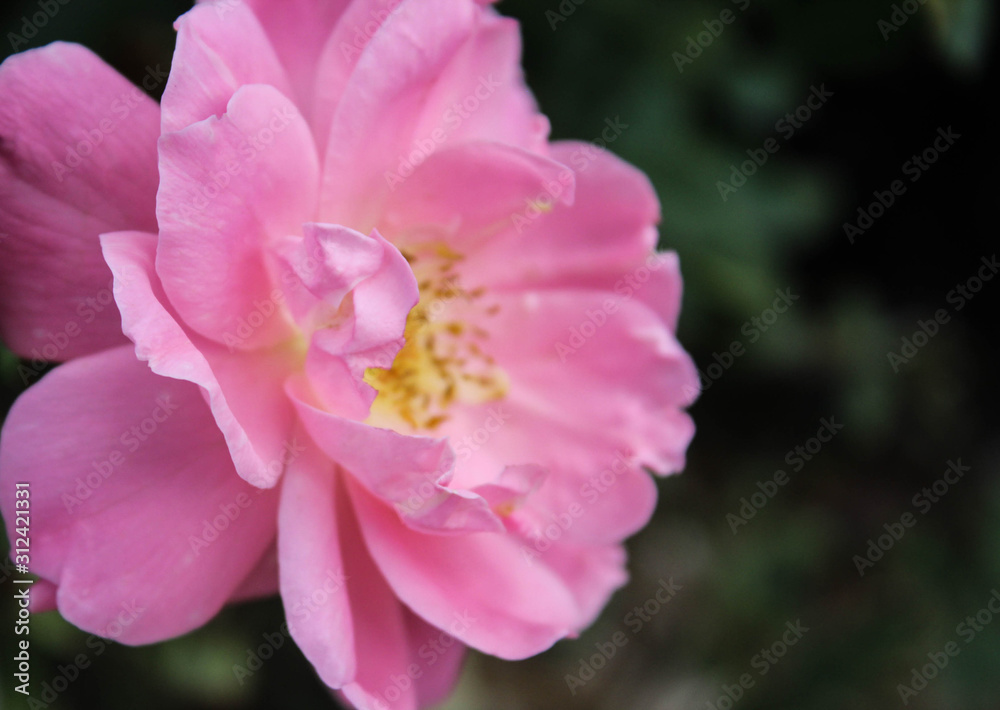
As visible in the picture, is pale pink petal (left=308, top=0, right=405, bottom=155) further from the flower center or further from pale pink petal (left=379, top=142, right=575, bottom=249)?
the flower center

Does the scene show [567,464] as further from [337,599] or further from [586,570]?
[337,599]

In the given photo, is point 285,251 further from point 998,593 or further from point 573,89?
point 998,593

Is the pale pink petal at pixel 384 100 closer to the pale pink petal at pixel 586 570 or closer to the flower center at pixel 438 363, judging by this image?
the flower center at pixel 438 363

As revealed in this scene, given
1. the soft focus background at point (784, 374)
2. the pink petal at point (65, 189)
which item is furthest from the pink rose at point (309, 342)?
the soft focus background at point (784, 374)

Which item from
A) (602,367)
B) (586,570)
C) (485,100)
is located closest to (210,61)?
(485,100)

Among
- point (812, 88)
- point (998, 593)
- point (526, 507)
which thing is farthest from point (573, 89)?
point (998, 593)

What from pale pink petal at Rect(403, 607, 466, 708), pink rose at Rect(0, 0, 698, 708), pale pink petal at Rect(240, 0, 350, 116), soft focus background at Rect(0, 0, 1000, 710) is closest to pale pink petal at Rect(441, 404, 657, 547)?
pink rose at Rect(0, 0, 698, 708)

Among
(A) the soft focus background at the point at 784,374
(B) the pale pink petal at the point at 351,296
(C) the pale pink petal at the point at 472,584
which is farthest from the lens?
(A) the soft focus background at the point at 784,374
